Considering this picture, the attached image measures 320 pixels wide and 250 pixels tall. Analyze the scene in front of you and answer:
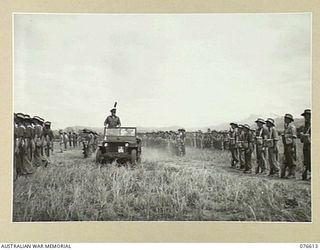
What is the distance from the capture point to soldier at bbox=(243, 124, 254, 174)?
5.75 ft

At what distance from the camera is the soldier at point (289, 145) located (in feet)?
5.69

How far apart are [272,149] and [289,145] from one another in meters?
0.06

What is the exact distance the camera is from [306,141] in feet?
5.69

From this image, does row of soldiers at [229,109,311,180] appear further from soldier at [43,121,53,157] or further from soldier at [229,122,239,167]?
soldier at [43,121,53,157]

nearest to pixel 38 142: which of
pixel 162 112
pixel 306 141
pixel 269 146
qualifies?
pixel 162 112

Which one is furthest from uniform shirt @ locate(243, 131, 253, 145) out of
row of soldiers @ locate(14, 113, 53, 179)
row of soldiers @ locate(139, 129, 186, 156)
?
row of soldiers @ locate(14, 113, 53, 179)

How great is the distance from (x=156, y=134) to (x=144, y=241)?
1.27ft

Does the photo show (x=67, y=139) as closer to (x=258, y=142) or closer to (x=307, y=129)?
(x=258, y=142)

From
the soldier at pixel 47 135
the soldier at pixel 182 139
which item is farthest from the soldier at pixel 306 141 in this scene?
the soldier at pixel 47 135

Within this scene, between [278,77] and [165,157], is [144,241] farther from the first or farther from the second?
[278,77]

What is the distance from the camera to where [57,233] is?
1729 millimetres

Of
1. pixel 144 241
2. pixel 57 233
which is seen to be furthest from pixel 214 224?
pixel 57 233

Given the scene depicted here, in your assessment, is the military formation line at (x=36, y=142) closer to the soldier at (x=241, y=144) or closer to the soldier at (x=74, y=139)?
the soldier at (x=74, y=139)

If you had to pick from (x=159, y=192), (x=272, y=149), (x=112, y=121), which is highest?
(x=112, y=121)
